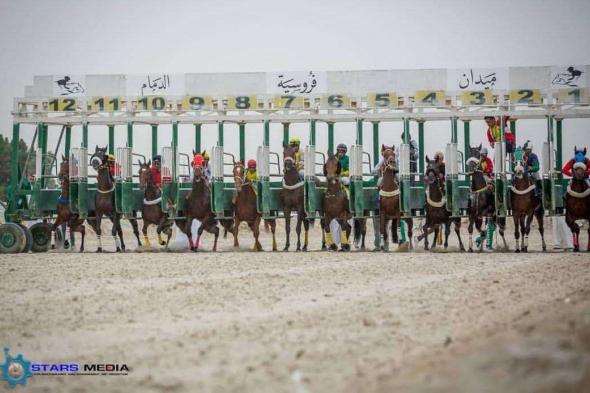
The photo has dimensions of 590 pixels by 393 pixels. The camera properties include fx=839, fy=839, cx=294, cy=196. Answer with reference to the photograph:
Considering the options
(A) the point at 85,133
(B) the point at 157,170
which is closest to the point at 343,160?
(B) the point at 157,170

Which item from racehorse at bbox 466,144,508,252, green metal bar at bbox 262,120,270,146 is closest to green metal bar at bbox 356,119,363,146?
green metal bar at bbox 262,120,270,146

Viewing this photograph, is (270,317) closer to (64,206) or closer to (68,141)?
(64,206)

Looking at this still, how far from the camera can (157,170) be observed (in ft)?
72.3

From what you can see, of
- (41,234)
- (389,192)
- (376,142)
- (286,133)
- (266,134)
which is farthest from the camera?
(376,142)

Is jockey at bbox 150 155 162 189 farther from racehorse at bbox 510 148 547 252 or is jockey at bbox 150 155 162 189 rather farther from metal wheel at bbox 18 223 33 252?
racehorse at bbox 510 148 547 252

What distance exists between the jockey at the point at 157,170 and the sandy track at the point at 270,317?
6100 mm

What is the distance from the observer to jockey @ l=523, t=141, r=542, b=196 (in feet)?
66.7

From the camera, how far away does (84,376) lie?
680 centimetres

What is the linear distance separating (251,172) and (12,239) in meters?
6.24

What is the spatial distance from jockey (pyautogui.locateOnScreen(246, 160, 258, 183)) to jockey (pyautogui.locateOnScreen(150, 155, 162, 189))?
2302 millimetres

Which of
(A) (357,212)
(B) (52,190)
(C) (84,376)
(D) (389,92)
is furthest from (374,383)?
(B) (52,190)

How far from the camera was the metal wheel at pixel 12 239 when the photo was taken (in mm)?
20953

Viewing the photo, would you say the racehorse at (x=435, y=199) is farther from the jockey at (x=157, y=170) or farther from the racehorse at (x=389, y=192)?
the jockey at (x=157, y=170)

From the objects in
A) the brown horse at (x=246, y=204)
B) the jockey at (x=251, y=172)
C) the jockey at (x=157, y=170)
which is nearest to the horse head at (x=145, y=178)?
the jockey at (x=157, y=170)
